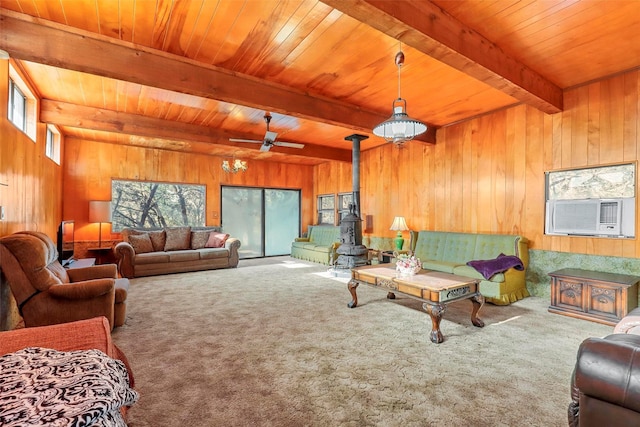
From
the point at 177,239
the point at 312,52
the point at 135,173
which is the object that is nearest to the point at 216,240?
the point at 177,239

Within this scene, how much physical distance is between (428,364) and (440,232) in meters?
3.33

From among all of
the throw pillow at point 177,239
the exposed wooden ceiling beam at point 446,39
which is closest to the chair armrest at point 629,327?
the exposed wooden ceiling beam at point 446,39

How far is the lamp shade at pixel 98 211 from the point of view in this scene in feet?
19.0

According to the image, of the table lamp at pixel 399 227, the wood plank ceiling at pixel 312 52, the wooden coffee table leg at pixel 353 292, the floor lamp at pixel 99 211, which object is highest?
the wood plank ceiling at pixel 312 52

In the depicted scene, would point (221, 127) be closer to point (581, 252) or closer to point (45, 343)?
point (45, 343)

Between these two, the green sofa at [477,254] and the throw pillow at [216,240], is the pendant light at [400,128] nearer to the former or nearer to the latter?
the green sofa at [477,254]

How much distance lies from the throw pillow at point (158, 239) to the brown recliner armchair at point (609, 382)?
6.80 m

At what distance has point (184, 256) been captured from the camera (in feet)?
19.9

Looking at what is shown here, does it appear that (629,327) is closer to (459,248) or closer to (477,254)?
(477,254)

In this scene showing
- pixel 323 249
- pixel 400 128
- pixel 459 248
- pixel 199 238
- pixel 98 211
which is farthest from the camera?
pixel 323 249

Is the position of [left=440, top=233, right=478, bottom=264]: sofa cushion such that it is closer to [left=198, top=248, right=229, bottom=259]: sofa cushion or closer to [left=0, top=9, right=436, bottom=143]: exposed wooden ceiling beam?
[left=0, top=9, right=436, bottom=143]: exposed wooden ceiling beam

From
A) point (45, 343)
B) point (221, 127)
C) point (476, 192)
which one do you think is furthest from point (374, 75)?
point (45, 343)

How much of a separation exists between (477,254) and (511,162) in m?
1.51

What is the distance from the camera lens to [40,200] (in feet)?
13.9
